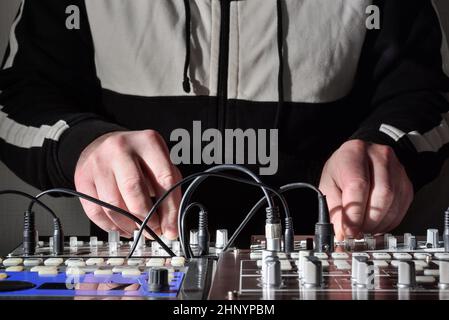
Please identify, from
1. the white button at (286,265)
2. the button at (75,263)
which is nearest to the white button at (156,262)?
the button at (75,263)

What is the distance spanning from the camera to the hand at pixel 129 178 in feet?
6.23

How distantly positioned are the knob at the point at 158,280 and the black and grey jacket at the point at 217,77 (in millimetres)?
987

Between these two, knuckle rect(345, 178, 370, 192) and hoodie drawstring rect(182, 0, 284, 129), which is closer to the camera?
knuckle rect(345, 178, 370, 192)

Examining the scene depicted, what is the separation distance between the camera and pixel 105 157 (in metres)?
2.00

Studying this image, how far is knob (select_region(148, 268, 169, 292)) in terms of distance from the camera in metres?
1.16

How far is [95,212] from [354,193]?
0.70 metres

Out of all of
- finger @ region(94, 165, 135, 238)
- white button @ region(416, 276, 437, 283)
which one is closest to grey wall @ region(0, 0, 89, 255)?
finger @ region(94, 165, 135, 238)

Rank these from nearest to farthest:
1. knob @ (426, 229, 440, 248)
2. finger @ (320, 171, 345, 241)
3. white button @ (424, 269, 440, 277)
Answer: white button @ (424, 269, 440, 277) → knob @ (426, 229, 440, 248) → finger @ (320, 171, 345, 241)

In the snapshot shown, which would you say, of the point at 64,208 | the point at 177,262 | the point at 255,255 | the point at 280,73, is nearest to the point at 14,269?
the point at 177,262

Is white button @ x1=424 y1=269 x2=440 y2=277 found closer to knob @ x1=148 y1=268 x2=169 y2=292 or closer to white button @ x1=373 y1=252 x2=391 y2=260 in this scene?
white button @ x1=373 y1=252 x2=391 y2=260

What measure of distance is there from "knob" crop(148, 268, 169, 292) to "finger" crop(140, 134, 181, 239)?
0.70 meters

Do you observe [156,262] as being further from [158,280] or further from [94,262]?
[158,280]

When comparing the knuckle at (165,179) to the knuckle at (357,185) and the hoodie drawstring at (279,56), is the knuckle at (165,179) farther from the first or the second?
the knuckle at (357,185)
